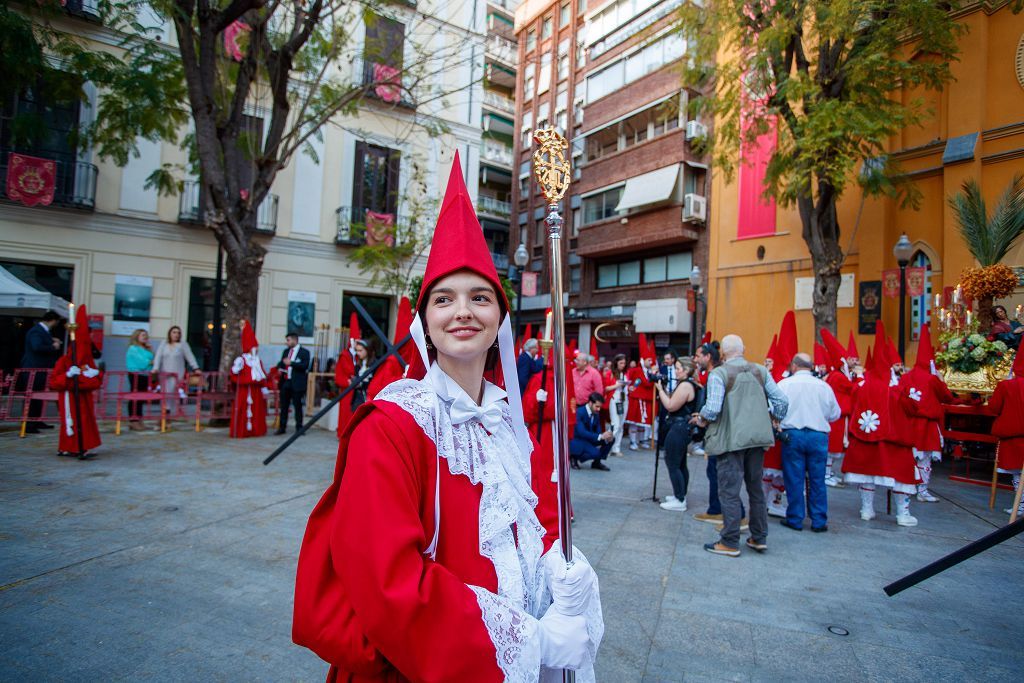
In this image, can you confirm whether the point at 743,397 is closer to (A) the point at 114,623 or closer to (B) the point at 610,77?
(A) the point at 114,623

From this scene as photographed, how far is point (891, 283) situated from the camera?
14.3m

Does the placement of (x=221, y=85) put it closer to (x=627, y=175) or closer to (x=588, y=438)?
(x=588, y=438)

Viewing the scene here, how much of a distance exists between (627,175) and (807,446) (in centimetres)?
1971

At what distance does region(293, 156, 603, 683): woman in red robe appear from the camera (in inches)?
45.6

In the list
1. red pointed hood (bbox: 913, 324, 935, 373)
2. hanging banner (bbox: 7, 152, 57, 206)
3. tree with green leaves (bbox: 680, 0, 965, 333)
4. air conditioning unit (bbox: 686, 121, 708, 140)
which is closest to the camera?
red pointed hood (bbox: 913, 324, 935, 373)

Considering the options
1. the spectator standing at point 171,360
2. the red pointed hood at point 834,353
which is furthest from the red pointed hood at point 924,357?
the spectator standing at point 171,360

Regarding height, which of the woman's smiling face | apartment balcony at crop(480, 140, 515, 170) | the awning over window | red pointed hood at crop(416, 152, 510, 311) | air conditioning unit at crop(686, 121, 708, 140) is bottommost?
the woman's smiling face

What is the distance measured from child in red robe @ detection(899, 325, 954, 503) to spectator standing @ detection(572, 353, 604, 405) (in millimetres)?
4090

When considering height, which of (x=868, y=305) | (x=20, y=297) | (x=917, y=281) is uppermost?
(x=917, y=281)

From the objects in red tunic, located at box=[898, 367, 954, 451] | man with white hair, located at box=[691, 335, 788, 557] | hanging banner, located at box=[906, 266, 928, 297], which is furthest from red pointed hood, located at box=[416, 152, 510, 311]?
hanging banner, located at box=[906, 266, 928, 297]

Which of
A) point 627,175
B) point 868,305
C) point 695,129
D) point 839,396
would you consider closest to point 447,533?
point 839,396

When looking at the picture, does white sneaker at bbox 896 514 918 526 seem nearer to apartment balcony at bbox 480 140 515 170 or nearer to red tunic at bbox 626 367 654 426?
red tunic at bbox 626 367 654 426

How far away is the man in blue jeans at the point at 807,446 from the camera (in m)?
6.16

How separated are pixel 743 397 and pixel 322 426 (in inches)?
381
